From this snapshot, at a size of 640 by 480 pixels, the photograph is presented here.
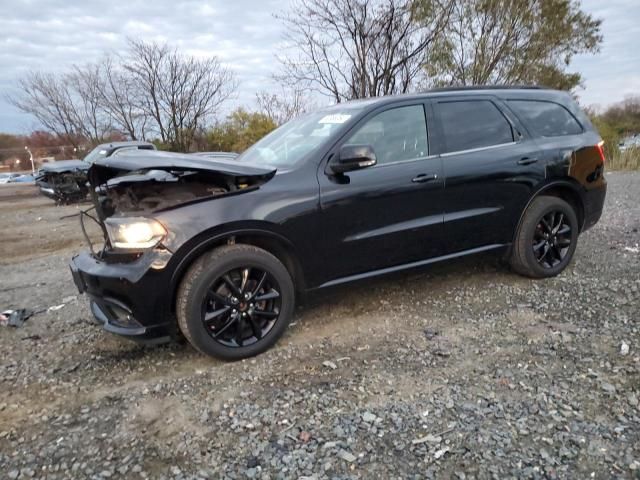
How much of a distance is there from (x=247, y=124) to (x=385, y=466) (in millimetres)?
25249

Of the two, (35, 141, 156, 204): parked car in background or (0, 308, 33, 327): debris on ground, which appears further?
(35, 141, 156, 204): parked car in background

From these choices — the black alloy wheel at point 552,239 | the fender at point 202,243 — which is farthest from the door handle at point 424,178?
the black alloy wheel at point 552,239

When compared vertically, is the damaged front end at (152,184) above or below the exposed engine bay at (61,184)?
below

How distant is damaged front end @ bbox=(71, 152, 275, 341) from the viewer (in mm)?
2678

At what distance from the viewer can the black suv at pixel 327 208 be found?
9.04ft

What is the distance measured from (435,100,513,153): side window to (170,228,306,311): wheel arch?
5.09 feet

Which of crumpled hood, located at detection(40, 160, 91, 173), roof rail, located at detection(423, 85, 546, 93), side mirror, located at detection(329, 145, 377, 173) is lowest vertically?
side mirror, located at detection(329, 145, 377, 173)

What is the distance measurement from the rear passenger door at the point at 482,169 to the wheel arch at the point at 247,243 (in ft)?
4.25

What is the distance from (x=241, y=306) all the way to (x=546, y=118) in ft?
10.7

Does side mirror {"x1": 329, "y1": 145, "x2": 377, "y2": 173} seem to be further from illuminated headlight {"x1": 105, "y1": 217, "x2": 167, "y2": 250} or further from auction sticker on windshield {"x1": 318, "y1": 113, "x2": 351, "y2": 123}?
illuminated headlight {"x1": 105, "y1": 217, "x2": 167, "y2": 250}

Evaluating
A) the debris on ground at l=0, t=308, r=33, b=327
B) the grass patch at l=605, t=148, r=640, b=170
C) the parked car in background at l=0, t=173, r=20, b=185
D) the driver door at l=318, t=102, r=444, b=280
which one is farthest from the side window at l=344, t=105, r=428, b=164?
the parked car in background at l=0, t=173, r=20, b=185

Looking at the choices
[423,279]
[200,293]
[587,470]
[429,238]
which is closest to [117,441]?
[200,293]

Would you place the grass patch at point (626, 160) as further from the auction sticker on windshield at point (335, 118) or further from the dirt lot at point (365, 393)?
the auction sticker on windshield at point (335, 118)

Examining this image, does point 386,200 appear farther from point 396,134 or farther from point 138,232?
point 138,232
